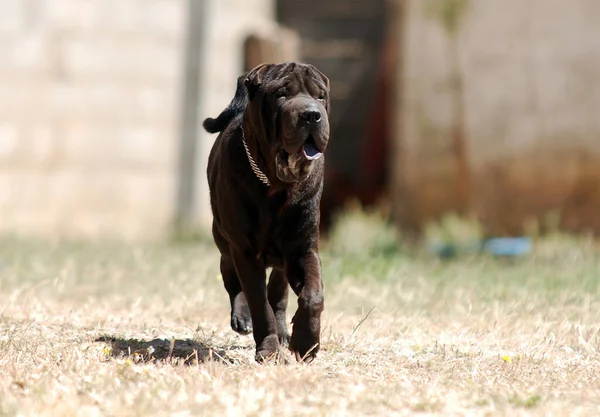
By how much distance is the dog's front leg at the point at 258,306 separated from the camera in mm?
4828

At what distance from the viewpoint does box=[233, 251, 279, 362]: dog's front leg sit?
483 cm

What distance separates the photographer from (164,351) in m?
5.07

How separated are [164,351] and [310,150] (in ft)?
4.20

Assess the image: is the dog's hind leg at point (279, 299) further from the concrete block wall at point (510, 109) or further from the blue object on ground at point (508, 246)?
the concrete block wall at point (510, 109)

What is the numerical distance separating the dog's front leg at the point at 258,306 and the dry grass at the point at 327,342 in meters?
0.16

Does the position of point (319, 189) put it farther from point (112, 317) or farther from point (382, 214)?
point (382, 214)

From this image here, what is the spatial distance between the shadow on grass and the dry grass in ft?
0.05

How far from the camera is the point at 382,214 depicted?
12.5m

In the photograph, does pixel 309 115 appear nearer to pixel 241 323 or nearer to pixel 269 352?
pixel 269 352

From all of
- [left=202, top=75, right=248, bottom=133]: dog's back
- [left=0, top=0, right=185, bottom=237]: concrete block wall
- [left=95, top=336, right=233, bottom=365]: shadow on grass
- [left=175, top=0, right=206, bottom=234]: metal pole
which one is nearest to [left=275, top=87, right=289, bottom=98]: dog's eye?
[left=202, top=75, right=248, bottom=133]: dog's back

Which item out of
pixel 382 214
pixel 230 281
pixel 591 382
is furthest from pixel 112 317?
pixel 382 214

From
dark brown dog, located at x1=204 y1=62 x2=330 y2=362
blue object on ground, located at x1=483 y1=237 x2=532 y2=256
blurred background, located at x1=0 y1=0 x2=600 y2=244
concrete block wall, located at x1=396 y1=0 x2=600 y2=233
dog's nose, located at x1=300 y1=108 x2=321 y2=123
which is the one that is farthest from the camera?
blurred background, located at x1=0 y1=0 x2=600 y2=244

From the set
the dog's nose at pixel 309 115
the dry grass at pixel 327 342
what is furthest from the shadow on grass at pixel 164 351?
the dog's nose at pixel 309 115

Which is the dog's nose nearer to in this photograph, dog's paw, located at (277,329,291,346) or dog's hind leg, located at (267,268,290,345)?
dog's hind leg, located at (267,268,290,345)
